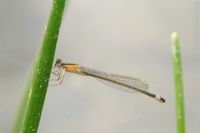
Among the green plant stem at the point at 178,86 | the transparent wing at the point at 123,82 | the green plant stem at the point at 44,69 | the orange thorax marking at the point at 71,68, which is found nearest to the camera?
the green plant stem at the point at 44,69

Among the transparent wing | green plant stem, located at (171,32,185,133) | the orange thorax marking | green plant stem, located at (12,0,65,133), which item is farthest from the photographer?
the transparent wing

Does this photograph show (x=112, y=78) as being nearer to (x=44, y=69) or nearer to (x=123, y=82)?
(x=123, y=82)

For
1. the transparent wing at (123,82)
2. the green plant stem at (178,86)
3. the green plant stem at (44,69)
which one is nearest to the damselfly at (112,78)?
the transparent wing at (123,82)

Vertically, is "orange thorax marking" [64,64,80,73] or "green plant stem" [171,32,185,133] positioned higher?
"orange thorax marking" [64,64,80,73]

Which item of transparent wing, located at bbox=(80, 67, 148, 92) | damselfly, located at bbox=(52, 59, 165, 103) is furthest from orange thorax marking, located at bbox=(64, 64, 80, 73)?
transparent wing, located at bbox=(80, 67, 148, 92)

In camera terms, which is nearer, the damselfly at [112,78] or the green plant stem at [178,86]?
the green plant stem at [178,86]

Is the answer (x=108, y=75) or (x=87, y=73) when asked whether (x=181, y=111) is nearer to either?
(x=87, y=73)

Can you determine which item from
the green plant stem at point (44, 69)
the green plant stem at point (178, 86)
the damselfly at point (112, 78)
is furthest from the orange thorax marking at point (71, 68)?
the green plant stem at point (44, 69)

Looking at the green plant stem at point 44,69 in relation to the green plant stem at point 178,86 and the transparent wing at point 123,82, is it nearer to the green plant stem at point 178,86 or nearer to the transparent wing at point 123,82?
the green plant stem at point 178,86

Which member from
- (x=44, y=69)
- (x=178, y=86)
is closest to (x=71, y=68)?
(x=178, y=86)

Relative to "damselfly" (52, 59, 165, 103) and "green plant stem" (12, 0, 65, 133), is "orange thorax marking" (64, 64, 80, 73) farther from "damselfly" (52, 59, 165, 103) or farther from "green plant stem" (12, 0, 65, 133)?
"green plant stem" (12, 0, 65, 133)

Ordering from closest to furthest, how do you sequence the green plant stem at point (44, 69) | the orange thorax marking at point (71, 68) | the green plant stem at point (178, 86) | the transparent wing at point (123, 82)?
the green plant stem at point (44, 69)
the green plant stem at point (178, 86)
the orange thorax marking at point (71, 68)
the transparent wing at point (123, 82)

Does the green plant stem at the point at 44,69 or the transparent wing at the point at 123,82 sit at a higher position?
the transparent wing at the point at 123,82
